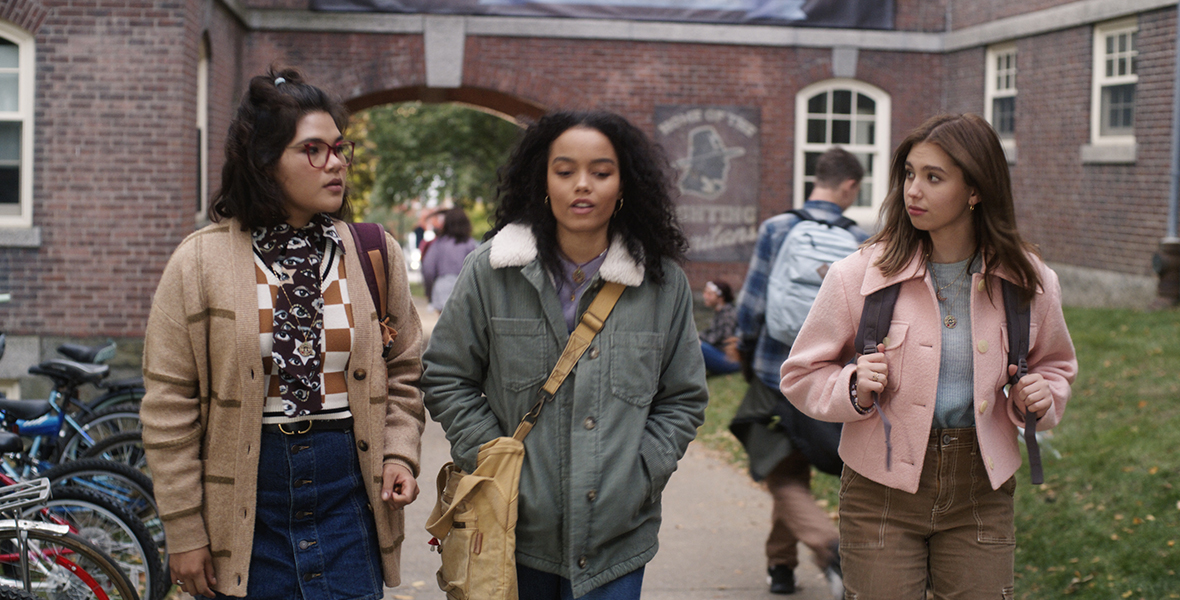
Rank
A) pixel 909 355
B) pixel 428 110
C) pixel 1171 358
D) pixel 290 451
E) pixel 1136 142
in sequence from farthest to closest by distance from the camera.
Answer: pixel 428 110
pixel 1136 142
pixel 1171 358
pixel 909 355
pixel 290 451

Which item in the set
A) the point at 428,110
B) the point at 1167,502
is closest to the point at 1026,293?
the point at 1167,502

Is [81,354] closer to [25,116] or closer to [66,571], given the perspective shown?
[66,571]

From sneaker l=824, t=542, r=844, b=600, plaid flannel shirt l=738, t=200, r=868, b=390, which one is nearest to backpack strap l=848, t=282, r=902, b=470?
sneaker l=824, t=542, r=844, b=600

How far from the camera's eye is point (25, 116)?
10492 mm

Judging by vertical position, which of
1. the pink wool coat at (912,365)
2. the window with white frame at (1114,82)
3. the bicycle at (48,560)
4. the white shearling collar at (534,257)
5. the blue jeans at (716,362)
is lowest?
the bicycle at (48,560)

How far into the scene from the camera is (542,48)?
594 inches

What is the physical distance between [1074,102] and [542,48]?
675 cm

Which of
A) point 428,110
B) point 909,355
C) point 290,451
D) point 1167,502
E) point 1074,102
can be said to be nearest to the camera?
point 290,451

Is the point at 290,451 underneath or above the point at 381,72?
underneath

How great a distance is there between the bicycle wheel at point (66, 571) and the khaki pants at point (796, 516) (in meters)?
2.68

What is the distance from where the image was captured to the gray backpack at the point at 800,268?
4.98m

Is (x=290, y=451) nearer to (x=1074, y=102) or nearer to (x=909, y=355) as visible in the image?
(x=909, y=355)

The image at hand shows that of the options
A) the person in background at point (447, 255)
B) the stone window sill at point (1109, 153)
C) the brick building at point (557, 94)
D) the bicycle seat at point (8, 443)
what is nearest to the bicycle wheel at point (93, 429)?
the bicycle seat at point (8, 443)

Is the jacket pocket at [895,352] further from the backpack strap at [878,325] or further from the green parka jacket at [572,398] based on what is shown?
the green parka jacket at [572,398]
